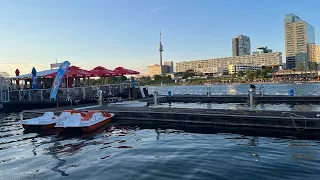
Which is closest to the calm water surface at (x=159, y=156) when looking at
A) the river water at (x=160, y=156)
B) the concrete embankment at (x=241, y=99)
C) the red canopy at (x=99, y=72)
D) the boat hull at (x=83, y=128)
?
the river water at (x=160, y=156)

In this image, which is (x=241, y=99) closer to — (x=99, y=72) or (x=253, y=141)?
(x=99, y=72)

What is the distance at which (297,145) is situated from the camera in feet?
37.9

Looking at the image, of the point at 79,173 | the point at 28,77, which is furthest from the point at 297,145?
the point at 28,77

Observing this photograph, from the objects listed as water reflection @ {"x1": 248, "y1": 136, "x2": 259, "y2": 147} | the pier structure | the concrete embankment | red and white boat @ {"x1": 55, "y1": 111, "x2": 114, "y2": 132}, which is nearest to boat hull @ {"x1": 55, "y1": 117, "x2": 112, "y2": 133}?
red and white boat @ {"x1": 55, "y1": 111, "x2": 114, "y2": 132}

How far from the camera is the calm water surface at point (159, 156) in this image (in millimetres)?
8359

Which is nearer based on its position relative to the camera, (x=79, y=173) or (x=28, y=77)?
(x=79, y=173)

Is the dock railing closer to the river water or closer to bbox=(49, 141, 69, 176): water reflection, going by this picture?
the river water

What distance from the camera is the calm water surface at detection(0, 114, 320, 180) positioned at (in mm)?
8359

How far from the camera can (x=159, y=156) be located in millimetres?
10312

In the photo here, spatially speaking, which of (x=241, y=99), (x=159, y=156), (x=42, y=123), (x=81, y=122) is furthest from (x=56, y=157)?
(x=241, y=99)

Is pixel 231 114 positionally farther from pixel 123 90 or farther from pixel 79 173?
pixel 123 90

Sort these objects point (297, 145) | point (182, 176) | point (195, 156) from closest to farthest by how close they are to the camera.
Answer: point (182, 176), point (195, 156), point (297, 145)

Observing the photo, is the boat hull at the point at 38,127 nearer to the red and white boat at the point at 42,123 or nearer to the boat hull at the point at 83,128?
the red and white boat at the point at 42,123

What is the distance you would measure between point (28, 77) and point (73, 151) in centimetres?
2666
